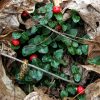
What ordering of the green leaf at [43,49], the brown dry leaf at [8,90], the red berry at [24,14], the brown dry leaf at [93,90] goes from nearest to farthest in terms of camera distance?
the brown dry leaf at [93,90]
the brown dry leaf at [8,90]
the green leaf at [43,49]
the red berry at [24,14]

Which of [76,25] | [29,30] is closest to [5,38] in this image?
[29,30]

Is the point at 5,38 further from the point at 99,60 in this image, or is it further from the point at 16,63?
the point at 99,60

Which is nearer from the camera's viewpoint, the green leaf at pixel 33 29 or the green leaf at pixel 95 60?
the green leaf at pixel 95 60

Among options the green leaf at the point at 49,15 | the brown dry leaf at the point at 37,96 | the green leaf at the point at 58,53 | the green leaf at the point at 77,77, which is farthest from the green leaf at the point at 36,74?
the green leaf at the point at 49,15

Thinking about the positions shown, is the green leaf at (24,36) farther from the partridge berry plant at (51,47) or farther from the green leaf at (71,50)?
the green leaf at (71,50)

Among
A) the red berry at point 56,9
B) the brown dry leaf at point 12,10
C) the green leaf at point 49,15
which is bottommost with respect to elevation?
the green leaf at point 49,15

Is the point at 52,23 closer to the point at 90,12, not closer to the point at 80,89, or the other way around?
the point at 90,12

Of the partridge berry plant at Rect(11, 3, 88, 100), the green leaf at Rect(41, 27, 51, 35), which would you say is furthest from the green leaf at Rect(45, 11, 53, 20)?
the green leaf at Rect(41, 27, 51, 35)
